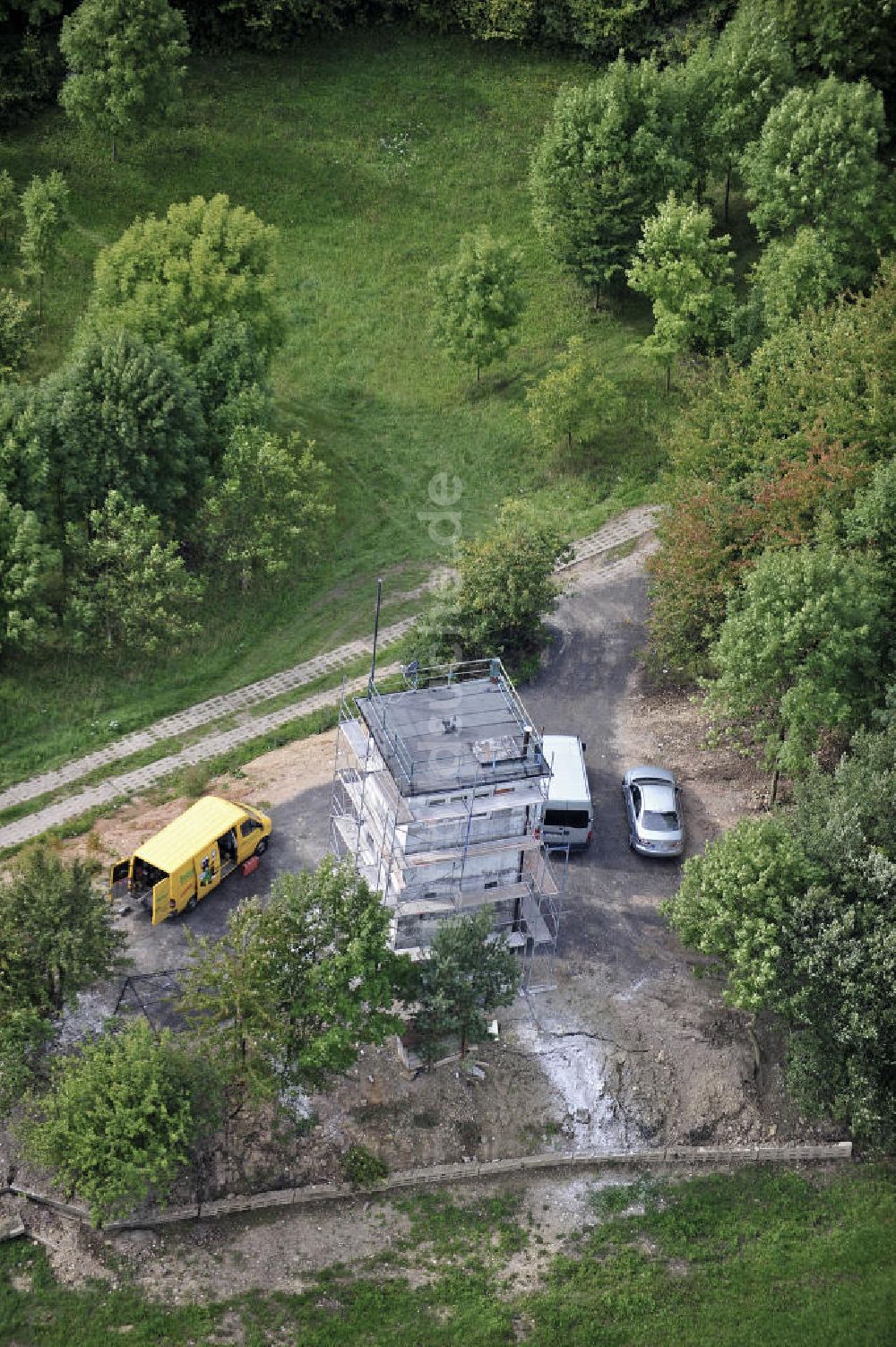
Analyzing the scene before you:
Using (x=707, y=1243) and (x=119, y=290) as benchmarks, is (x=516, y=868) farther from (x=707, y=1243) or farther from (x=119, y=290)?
(x=119, y=290)

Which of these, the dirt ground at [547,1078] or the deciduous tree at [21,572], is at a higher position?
the deciduous tree at [21,572]

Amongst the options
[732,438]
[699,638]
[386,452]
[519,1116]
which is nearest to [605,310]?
[386,452]

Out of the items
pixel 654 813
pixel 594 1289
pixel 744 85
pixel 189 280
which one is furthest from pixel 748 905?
pixel 744 85

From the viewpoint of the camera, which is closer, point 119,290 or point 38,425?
point 38,425

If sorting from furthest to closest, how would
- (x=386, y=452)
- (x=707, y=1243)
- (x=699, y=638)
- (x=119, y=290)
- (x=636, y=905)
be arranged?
1. (x=386, y=452)
2. (x=119, y=290)
3. (x=699, y=638)
4. (x=636, y=905)
5. (x=707, y=1243)

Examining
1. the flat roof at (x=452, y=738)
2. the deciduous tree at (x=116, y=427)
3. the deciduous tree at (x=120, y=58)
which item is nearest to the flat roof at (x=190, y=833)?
the flat roof at (x=452, y=738)

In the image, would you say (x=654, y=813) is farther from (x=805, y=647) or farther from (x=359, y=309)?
(x=359, y=309)

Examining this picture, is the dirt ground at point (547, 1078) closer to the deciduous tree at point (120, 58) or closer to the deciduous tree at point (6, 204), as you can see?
the deciduous tree at point (6, 204)
